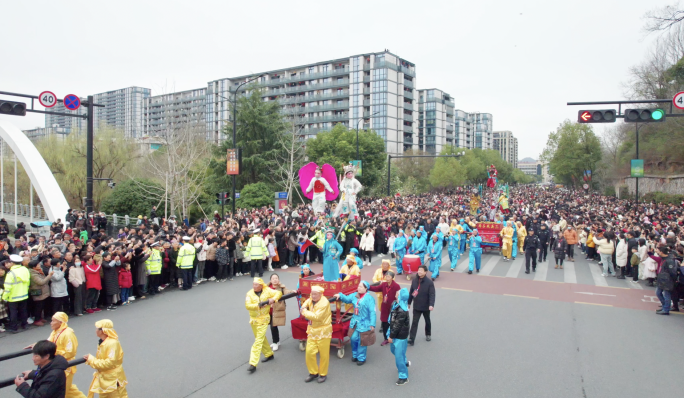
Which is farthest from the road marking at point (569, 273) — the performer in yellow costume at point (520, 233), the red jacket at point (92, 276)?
the red jacket at point (92, 276)

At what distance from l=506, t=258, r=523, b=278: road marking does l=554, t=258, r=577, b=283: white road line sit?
1446mm

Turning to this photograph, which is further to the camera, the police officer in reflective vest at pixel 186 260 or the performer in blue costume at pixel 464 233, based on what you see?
the performer in blue costume at pixel 464 233

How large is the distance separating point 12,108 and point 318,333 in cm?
1200

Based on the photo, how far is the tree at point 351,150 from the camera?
135ft

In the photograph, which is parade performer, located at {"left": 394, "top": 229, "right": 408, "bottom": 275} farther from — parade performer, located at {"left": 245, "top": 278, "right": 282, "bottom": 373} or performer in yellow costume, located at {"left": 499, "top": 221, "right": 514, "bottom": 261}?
parade performer, located at {"left": 245, "top": 278, "right": 282, "bottom": 373}

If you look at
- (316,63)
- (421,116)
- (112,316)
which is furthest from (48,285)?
(421,116)

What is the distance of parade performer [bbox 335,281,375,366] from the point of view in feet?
23.3

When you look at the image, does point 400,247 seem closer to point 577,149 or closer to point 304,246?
point 304,246

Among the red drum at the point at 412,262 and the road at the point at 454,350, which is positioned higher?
the red drum at the point at 412,262

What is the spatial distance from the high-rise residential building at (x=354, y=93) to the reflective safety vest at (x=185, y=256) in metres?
55.9

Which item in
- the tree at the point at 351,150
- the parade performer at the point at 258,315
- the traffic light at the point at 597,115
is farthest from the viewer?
the tree at the point at 351,150

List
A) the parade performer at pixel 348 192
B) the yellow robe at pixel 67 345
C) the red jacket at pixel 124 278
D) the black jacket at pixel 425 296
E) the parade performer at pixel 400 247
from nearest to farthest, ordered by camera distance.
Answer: the yellow robe at pixel 67 345 → the black jacket at pixel 425 296 → the red jacket at pixel 124 278 → the parade performer at pixel 400 247 → the parade performer at pixel 348 192

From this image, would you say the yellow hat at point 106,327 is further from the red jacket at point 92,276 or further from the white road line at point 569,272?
the white road line at point 569,272

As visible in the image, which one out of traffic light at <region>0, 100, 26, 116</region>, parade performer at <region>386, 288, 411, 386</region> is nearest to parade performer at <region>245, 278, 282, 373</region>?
parade performer at <region>386, 288, 411, 386</region>
